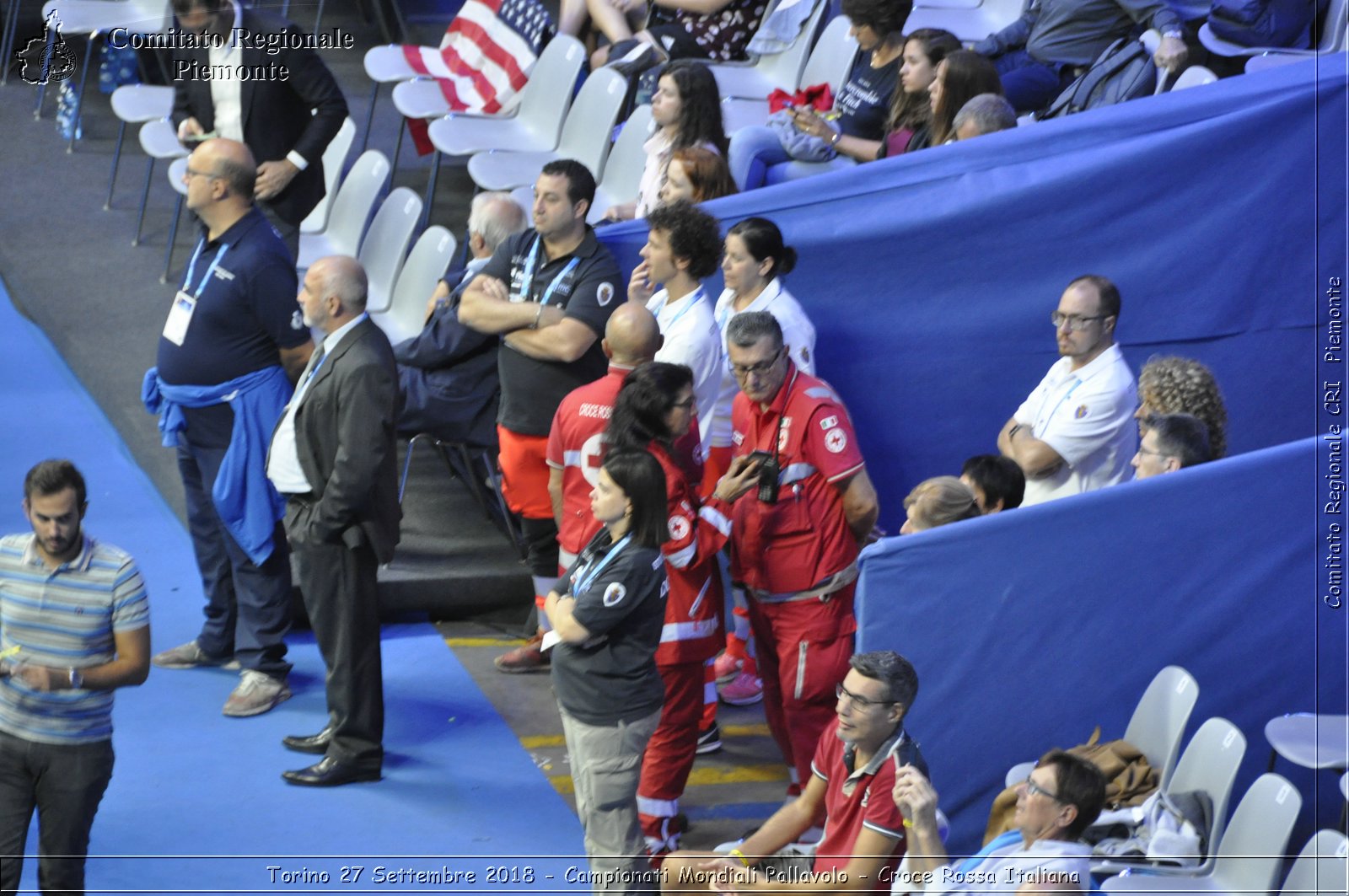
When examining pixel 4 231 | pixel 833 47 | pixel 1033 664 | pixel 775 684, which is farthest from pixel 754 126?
pixel 4 231

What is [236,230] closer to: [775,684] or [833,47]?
[775,684]

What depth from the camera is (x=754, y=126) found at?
7.28m

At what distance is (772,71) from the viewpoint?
29.0 feet

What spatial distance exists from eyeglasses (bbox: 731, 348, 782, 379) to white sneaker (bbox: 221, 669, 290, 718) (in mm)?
2135

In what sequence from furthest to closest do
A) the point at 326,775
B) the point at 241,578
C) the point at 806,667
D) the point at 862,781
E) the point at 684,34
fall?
the point at 684,34, the point at 241,578, the point at 326,775, the point at 806,667, the point at 862,781

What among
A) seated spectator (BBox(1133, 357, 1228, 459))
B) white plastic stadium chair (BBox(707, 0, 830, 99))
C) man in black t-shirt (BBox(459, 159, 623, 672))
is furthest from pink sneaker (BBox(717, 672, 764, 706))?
white plastic stadium chair (BBox(707, 0, 830, 99))

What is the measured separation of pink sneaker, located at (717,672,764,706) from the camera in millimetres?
6141

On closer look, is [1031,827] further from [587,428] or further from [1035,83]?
[1035,83]

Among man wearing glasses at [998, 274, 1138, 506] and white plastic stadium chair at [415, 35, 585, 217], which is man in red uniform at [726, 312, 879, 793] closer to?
man wearing glasses at [998, 274, 1138, 506]

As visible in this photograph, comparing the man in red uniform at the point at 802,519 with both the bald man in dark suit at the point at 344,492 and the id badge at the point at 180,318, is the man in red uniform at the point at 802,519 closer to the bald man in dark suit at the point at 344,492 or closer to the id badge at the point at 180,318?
the bald man in dark suit at the point at 344,492

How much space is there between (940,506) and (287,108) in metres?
3.97

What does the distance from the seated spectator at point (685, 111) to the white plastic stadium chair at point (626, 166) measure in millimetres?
924

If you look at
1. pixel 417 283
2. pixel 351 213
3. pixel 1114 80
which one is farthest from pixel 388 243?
pixel 1114 80

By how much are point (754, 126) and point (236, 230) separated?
8.18 ft
